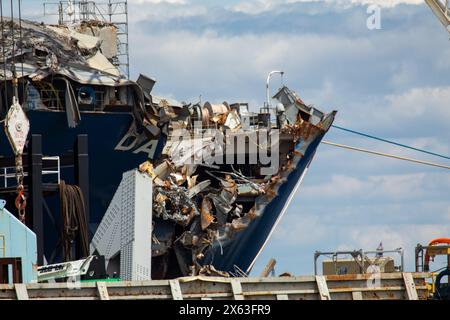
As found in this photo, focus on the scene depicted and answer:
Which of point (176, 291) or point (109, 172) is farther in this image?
point (109, 172)

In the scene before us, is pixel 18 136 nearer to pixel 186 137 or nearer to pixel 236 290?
pixel 186 137

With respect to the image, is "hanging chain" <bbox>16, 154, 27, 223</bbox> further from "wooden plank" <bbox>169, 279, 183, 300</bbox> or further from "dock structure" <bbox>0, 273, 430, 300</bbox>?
"wooden plank" <bbox>169, 279, 183, 300</bbox>

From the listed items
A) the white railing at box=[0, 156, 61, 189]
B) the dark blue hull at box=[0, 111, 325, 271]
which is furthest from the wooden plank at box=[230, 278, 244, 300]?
the dark blue hull at box=[0, 111, 325, 271]

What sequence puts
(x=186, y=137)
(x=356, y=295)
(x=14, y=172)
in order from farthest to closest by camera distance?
(x=186, y=137) → (x=14, y=172) → (x=356, y=295)

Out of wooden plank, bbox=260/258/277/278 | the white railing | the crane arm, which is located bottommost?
wooden plank, bbox=260/258/277/278

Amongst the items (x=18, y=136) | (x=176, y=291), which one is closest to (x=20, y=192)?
(x=18, y=136)

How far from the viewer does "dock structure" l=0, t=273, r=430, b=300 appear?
34938 mm

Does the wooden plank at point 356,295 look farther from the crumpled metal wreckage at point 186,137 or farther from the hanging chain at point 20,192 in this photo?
the crumpled metal wreckage at point 186,137

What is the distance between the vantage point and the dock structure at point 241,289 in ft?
115

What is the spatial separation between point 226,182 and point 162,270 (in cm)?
481

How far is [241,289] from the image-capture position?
3547 cm

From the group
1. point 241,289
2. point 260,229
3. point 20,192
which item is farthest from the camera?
point 260,229

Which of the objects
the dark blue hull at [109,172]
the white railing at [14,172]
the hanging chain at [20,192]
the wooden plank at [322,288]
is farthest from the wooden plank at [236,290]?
A: the dark blue hull at [109,172]
